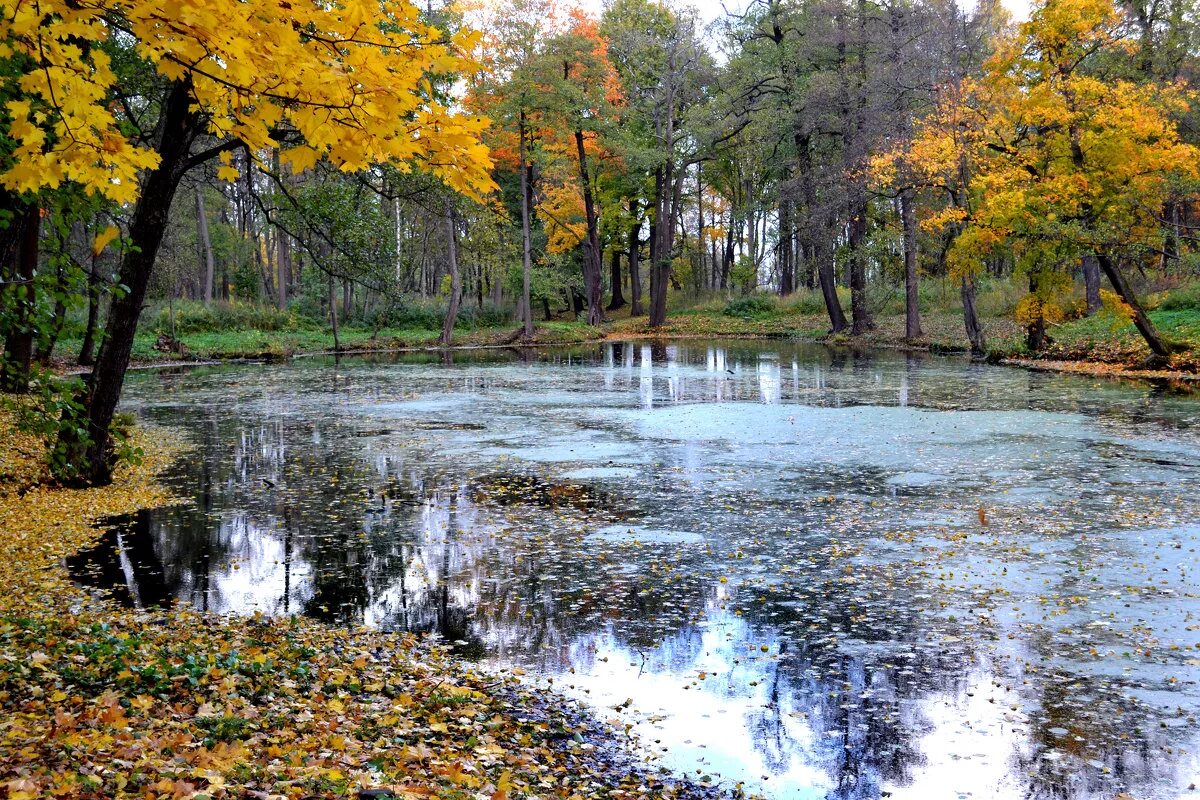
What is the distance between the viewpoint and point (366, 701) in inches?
194

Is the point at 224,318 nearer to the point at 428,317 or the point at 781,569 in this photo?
the point at 428,317

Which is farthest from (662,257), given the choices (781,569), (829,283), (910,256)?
(781,569)

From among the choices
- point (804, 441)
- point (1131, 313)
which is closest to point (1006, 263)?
point (1131, 313)

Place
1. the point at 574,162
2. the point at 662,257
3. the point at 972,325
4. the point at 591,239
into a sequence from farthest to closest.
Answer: the point at 574,162 < the point at 591,239 < the point at 662,257 < the point at 972,325

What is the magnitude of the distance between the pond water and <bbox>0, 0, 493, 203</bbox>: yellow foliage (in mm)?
3151

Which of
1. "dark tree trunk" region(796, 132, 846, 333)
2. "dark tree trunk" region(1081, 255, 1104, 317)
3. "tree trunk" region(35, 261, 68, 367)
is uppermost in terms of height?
"dark tree trunk" region(796, 132, 846, 333)

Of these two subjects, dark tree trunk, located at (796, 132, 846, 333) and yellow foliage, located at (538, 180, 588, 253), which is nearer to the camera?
dark tree trunk, located at (796, 132, 846, 333)

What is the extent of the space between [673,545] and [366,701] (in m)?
4.10

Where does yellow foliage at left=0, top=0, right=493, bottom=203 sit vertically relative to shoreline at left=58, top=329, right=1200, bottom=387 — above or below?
above

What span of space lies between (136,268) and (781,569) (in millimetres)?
7347

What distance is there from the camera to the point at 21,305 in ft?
23.4

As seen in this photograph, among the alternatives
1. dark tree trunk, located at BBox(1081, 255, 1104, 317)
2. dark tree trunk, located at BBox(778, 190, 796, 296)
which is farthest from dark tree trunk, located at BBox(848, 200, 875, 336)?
dark tree trunk, located at BBox(1081, 255, 1104, 317)

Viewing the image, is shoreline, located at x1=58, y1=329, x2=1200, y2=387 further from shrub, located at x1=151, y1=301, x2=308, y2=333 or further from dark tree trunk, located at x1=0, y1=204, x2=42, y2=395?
dark tree trunk, located at x1=0, y1=204, x2=42, y2=395

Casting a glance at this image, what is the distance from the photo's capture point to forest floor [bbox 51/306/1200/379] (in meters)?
24.6
